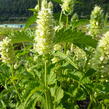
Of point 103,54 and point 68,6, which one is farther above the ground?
point 68,6

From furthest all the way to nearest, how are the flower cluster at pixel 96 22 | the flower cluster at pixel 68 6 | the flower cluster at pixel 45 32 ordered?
the flower cluster at pixel 68 6 < the flower cluster at pixel 96 22 < the flower cluster at pixel 45 32

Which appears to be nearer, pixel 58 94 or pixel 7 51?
pixel 7 51

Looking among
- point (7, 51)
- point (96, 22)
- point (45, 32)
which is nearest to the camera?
point (45, 32)

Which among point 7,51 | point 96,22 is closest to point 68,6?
point 96,22

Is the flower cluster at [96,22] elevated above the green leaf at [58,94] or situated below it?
above

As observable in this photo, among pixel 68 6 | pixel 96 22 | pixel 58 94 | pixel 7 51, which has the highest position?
pixel 68 6

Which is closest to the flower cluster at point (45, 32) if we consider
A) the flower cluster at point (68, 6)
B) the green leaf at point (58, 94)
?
the green leaf at point (58, 94)

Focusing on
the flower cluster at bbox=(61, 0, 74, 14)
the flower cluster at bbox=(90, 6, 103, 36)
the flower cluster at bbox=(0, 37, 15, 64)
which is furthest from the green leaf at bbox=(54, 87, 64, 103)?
the flower cluster at bbox=(61, 0, 74, 14)

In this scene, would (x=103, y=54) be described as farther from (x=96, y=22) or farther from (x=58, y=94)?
(x=58, y=94)

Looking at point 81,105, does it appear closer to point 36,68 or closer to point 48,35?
point 36,68

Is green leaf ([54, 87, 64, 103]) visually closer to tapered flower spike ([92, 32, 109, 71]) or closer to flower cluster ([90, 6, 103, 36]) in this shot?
tapered flower spike ([92, 32, 109, 71])

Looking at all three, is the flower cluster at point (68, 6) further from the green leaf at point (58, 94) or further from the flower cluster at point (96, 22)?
the green leaf at point (58, 94)

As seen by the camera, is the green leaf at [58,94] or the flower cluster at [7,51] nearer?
the flower cluster at [7,51]

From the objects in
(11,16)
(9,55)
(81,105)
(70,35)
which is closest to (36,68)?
(9,55)
